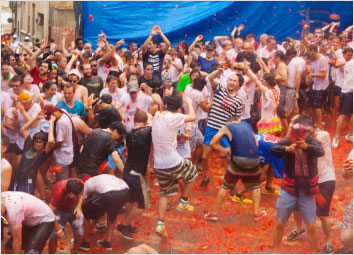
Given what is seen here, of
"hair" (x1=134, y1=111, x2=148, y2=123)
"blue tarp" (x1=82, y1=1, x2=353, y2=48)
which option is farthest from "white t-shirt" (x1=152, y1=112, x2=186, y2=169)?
"blue tarp" (x1=82, y1=1, x2=353, y2=48)

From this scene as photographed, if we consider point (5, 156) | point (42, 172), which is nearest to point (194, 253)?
point (42, 172)

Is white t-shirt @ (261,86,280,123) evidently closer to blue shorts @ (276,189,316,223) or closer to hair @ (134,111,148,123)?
hair @ (134,111,148,123)

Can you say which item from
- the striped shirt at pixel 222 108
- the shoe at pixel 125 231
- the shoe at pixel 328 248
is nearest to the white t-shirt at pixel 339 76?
the striped shirt at pixel 222 108

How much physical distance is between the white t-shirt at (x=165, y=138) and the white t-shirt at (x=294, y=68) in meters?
4.92

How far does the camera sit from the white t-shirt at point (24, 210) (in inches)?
215

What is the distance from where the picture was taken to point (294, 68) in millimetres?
11312

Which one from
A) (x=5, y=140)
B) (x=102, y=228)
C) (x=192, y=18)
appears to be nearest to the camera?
(x=102, y=228)

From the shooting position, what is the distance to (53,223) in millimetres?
5949

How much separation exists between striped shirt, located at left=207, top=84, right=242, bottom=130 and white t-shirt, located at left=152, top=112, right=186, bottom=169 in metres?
1.65

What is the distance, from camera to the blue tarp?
54.7 feet

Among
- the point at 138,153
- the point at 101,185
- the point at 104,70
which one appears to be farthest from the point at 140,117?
the point at 104,70

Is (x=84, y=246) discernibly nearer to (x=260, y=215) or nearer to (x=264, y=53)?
(x=260, y=215)

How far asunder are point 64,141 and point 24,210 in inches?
86.5

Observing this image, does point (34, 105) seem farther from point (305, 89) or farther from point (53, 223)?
point (305, 89)
